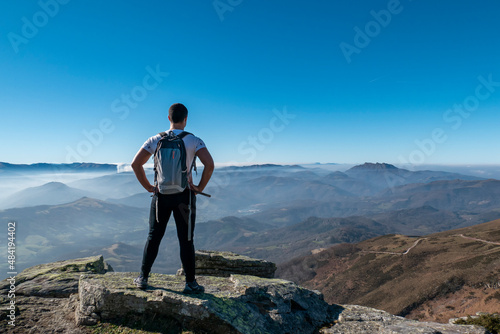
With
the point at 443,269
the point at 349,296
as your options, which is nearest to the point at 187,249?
the point at 443,269

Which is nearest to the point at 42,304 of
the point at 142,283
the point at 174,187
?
the point at 142,283

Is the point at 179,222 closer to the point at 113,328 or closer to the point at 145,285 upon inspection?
the point at 145,285

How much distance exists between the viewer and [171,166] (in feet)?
19.3

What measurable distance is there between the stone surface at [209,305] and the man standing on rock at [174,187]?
0.57 metres

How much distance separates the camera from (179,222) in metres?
6.12

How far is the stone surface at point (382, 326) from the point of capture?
7.42 m

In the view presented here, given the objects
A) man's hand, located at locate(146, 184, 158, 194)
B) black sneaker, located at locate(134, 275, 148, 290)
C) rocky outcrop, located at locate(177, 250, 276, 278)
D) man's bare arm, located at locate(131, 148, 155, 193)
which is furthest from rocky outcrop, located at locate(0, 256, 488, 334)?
rocky outcrop, located at locate(177, 250, 276, 278)

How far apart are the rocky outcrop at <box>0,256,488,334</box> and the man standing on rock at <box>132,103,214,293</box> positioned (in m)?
0.75

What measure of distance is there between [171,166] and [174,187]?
20.0 inches

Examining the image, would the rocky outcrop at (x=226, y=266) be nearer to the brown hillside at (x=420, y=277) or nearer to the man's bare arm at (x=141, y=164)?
the man's bare arm at (x=141, y=164)

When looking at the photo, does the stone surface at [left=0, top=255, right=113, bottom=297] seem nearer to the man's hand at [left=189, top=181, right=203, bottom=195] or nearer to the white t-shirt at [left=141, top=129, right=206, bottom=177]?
the man's hand at [left=189, top=181, right=203, bottom=195]

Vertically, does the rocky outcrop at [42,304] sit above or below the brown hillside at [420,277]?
above

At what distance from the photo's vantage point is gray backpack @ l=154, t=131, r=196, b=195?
588 cm

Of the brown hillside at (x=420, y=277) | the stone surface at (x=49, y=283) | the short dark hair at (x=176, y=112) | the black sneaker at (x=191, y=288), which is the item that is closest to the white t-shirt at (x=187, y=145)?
the short dark hair at (x=176, y=112)
